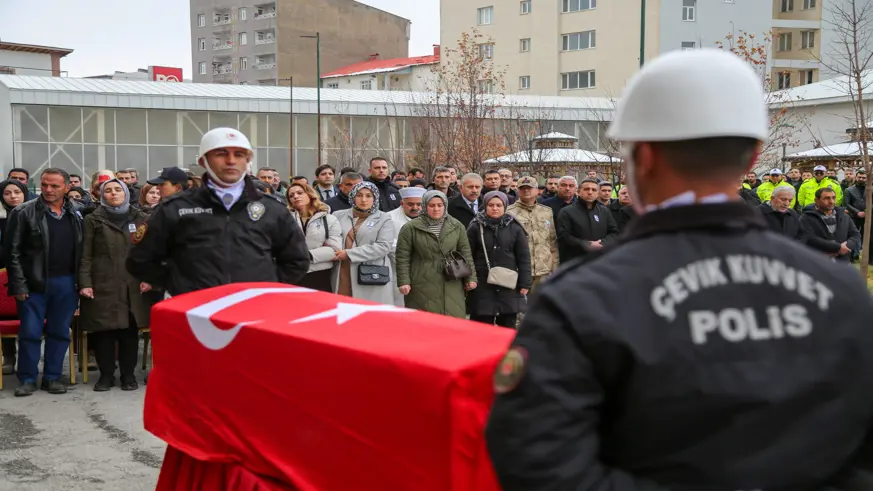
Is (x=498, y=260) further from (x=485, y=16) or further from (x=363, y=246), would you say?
→ (x=485, y=16)

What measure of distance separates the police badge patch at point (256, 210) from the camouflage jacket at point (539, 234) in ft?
17.8

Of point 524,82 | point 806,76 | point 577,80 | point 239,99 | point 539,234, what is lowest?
point 539,234

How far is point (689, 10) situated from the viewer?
189ft

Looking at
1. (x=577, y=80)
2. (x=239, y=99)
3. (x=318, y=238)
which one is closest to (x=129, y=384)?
(x=318, y=238)

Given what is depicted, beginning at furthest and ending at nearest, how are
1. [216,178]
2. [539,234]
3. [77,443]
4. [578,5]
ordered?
1. [578,5]
2. [539,234]
3. [77,443]
4. [216,178]

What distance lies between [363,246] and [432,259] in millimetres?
710

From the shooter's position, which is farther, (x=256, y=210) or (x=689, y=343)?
(x=256, y=210)

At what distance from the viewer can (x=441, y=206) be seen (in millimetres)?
9367

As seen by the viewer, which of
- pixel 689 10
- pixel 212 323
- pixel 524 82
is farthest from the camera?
pixel 524 82

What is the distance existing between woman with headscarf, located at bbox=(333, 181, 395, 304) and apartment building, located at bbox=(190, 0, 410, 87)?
76.8 metres

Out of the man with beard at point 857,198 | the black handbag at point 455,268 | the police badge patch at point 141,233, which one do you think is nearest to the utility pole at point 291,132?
the man with beard at point 857,198

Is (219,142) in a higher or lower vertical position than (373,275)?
higher

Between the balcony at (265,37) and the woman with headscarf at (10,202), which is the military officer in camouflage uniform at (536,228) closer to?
the woman with headscarf at (10,202)

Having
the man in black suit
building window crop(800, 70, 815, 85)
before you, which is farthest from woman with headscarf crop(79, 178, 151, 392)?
building window crop(800, 70, 815, 85)
